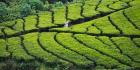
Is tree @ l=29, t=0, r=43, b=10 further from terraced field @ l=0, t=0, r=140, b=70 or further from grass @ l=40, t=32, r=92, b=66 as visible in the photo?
grass @ l=40, t=32, r=92, b=66

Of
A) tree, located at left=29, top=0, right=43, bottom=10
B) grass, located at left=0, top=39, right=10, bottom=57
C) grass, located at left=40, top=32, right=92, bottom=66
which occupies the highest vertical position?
tree, located at left=29, top=0, right=43, bottom=10

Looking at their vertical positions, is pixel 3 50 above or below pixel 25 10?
below

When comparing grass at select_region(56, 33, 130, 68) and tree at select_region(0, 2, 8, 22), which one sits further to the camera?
tree at select_region(0, 2, 8, 22)

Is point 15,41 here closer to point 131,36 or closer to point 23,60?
point 23,60

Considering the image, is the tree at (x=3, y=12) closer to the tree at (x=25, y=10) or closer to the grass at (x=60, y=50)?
the tree at (x=25, y=10)

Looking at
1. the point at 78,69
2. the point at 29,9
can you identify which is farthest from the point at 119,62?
the point at 29,9

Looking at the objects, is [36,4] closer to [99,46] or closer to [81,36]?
[81,36]

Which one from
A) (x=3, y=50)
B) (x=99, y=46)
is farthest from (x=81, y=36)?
(x=3, y=50)

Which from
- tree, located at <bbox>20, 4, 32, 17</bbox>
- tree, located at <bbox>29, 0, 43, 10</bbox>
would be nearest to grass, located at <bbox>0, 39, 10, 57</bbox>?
tree, located at <bbox>20, 4, 32, 17</bbox>
